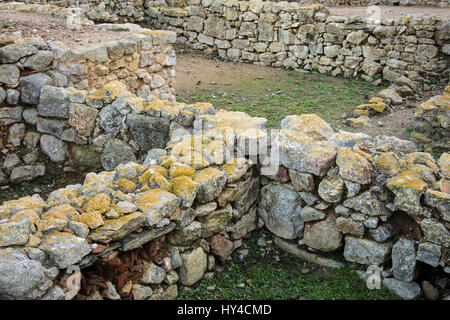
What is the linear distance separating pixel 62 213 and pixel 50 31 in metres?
5.07

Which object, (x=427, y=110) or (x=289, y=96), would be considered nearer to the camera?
(x=427, y=110)

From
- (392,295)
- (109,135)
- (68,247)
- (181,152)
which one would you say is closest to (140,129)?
(109,135)

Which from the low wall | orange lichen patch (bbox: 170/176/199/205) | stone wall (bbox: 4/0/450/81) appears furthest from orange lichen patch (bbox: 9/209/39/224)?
stone wall (bbox: 4/0/450/81)

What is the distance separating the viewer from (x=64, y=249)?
2988 mm

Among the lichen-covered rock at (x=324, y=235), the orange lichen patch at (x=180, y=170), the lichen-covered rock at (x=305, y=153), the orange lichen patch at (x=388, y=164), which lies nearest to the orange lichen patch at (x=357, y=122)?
the lichen-covered rock at (x=305, y=153)

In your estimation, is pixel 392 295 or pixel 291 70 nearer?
pixel 392 295

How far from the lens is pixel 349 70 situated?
10.8 m

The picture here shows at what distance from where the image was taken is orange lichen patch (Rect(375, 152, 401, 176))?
4062 millimetres

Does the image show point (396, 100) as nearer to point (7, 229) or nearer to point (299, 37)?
point (299, 37)

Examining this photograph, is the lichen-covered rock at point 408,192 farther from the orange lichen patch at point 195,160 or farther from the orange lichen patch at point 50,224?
the orange lichen patch at point 50,224

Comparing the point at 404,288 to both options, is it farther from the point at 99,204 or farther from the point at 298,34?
the point at 298,34

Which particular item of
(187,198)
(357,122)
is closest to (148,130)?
(187,198)

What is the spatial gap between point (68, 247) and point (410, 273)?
2.81 metres

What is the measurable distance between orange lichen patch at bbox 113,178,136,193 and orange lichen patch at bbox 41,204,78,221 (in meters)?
0.53
